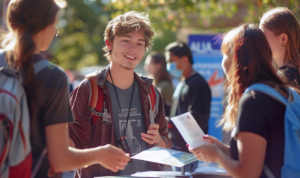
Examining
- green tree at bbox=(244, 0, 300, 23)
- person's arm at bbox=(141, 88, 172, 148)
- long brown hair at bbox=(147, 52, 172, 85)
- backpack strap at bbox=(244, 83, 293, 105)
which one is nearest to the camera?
backpack strap at bbox=(244, 83, 293, 105)

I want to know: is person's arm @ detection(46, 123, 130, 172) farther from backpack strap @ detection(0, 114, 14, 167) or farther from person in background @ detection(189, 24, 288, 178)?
person in background @ detection(189, 24, 288, 178)

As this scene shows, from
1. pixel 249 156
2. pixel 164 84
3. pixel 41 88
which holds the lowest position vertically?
pixel 164 84

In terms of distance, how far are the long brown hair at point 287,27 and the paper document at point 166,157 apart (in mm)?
1216

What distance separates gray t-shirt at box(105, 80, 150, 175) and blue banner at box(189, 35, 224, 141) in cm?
409

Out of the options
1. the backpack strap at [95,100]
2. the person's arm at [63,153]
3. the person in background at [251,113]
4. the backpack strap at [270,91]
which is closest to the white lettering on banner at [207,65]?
the backpack strap at [95,100]

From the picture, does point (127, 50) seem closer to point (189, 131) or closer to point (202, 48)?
point (189, 131)

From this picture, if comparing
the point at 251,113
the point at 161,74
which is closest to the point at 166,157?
the point at 251,113

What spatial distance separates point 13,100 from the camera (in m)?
1.51

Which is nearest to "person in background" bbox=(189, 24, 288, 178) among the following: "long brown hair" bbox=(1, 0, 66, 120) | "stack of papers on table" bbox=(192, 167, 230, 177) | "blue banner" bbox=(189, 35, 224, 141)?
"stack of papers on table" bbox=(192, 167, 230, 177)

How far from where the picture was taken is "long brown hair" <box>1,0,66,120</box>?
1594 millimetres

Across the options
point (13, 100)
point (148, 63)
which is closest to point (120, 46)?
point (13, 100)

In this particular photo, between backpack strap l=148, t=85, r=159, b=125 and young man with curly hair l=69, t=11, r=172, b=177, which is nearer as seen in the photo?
young man with curly hair l=69, t=11, r=172, b=177

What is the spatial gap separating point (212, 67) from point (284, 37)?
4.05 metres

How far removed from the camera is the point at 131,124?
103 inches
